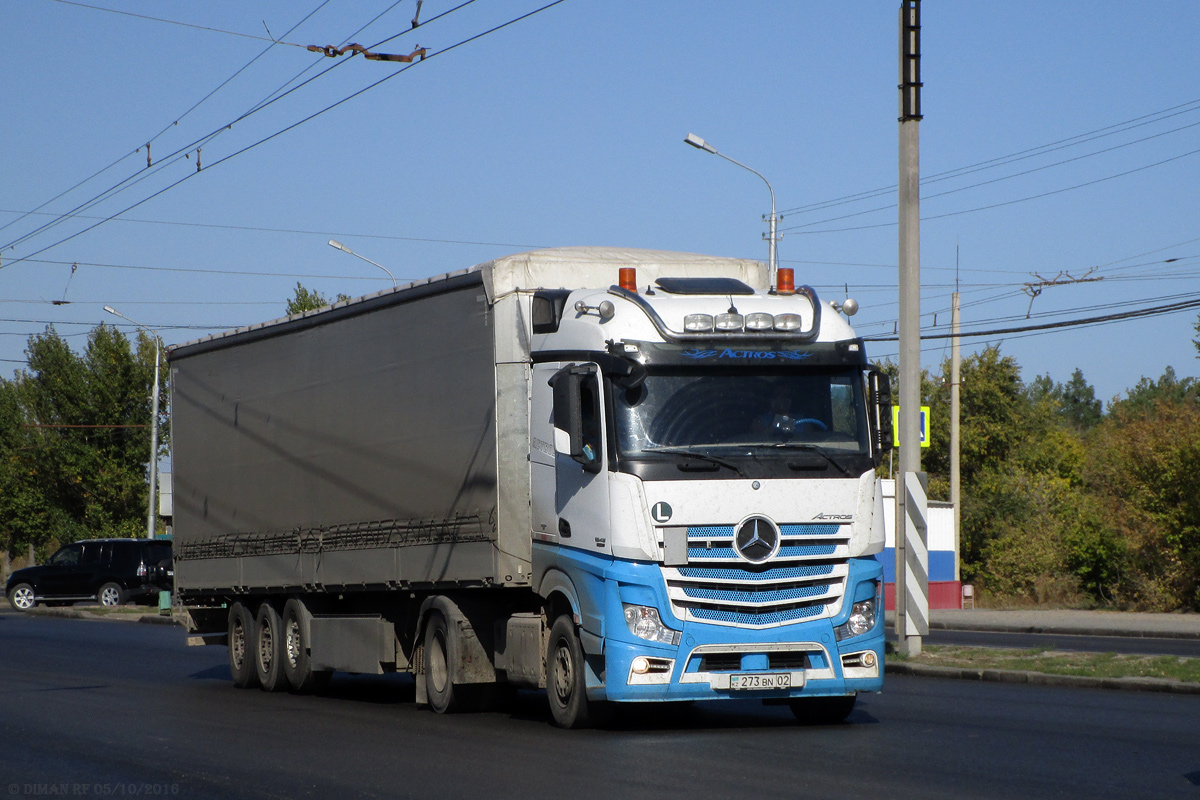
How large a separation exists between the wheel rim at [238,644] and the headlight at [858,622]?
9026mm

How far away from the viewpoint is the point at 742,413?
1147 cm

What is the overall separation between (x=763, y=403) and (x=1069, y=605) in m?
27.0

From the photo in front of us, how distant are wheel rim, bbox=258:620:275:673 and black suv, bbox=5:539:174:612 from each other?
2660 cm

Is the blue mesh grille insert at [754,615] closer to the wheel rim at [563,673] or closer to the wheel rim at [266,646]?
the wheel rim at [563,673]

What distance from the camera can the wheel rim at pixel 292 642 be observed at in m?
16.6

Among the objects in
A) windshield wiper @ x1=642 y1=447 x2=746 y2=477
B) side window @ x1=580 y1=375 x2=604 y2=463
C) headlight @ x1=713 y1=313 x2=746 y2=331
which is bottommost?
windshield wiper @ x1=642 y1=447 x2=746 y2=477

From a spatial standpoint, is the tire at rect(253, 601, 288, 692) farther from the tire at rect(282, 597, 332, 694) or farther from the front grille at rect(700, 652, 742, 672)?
the front grille at rect(700, 652, 742, 672)

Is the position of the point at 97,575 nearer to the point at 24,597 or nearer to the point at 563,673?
the point at 24,597

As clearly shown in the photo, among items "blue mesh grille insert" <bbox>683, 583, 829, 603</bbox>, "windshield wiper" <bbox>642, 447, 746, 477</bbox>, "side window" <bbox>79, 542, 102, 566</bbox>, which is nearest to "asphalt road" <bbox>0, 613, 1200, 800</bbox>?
"blue mesh grille insert" <bbox>683, 583, 829, 603</bbox>

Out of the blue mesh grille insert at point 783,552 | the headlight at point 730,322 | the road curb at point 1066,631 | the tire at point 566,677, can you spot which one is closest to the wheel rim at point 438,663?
the tire at point 566,677

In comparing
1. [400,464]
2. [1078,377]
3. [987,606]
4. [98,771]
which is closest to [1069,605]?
[987,606]

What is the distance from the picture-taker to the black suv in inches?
1690

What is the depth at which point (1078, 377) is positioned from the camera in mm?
146375

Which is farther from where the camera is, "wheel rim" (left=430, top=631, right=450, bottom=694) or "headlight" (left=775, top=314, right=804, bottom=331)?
"wheel rim" (left=430, top=631, right=450, bottom=694)
